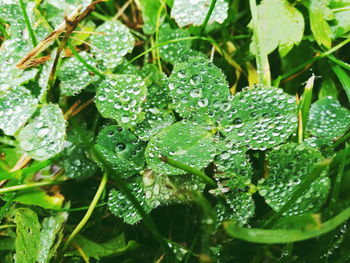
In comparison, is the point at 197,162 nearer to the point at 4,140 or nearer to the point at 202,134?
the point at 202,134

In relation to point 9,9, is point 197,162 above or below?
below

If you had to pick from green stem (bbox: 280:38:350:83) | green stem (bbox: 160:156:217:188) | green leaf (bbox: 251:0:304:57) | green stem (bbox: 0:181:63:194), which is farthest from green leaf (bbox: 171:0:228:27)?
green stem (bbox: 0:181:63:194)

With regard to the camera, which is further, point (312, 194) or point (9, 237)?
point (9, 237)

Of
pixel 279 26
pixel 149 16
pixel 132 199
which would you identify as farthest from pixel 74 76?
pixel 279 26

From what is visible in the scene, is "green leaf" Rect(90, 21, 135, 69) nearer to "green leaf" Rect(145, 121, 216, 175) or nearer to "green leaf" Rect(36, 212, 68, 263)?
"green leaf" Rect(145, 121, 216, 175)

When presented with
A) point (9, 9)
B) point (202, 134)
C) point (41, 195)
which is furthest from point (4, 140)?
point (202, 134)

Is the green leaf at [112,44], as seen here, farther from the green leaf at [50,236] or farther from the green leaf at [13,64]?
the green leaf at [50,236]
